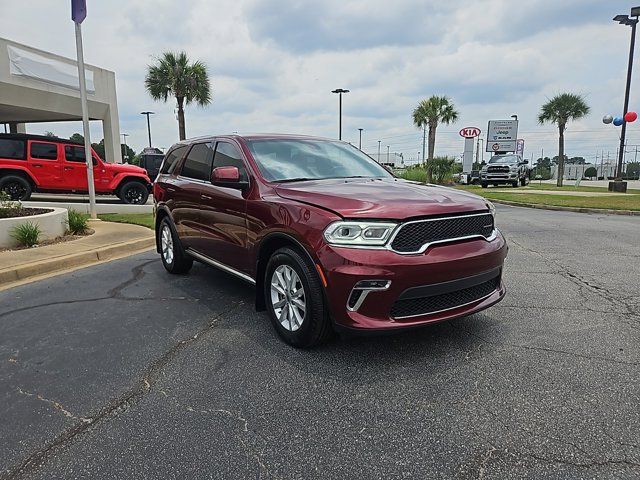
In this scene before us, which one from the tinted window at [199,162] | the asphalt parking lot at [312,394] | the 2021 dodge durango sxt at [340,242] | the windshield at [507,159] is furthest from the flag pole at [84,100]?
the windshield at [507,159]

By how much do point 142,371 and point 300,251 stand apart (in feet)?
4.80

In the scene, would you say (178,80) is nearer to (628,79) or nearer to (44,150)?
(44,150)

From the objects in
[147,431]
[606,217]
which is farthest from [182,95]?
[147,431]

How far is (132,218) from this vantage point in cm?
1149

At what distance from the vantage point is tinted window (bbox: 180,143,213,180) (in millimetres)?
5160

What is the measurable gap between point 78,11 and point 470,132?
40174mm

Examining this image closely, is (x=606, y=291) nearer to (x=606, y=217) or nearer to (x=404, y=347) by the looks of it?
(x=404, y=347)

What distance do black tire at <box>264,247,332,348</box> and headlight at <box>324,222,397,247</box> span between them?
13.9 inches

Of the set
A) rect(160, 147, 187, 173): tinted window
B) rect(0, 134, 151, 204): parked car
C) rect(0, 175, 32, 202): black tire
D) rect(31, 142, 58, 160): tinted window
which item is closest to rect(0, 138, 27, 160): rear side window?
rect(0, 134, 151, 204): parked car

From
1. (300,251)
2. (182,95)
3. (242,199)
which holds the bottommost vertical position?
(300,251)

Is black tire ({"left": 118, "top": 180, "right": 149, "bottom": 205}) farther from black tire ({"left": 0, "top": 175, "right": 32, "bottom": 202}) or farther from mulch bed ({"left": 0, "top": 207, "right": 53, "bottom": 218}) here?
mulch bed ({"left": 0, "top": 207, "right": 53, "bottom": 218})

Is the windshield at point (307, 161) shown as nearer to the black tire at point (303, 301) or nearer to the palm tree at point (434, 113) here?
the black tire at point (303, 301)

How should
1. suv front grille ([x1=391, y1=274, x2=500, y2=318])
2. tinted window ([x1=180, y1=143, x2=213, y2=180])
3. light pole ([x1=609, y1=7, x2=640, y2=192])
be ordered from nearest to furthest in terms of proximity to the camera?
suv front grille ([x1=391, y1=274, x2=500, y2=318]), tinted window ([x1=180, y1=143, x2=213, y2=180]), light pole ([x1=609, y1=7, x2=640, y2=192])

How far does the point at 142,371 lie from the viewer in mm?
3328
